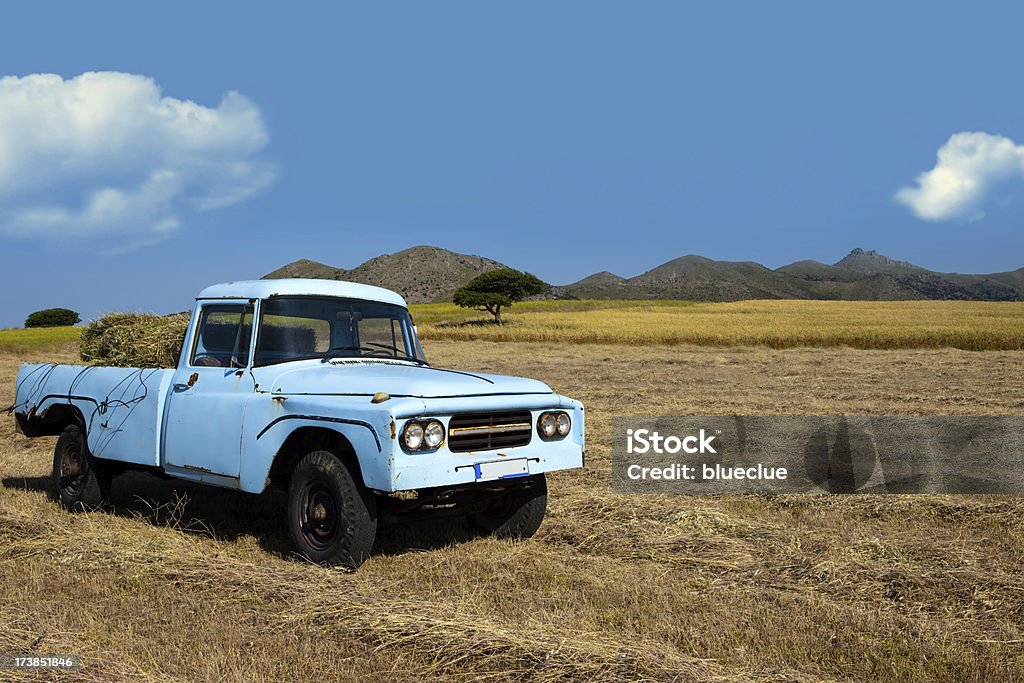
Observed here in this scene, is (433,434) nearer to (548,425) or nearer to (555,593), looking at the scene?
(548,425)

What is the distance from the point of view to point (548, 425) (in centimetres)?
607

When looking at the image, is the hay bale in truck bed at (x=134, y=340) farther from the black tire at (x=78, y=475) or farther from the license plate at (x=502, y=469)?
the license plate at (x=502, y=469)

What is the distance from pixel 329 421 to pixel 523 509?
71.8 inches

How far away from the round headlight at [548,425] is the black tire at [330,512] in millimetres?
1270

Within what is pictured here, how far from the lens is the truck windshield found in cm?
652

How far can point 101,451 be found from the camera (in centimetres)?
753

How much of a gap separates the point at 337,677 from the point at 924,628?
128 inches

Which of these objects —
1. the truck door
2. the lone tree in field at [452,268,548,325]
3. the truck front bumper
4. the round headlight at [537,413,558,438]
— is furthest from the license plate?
the lone tree in field at [452,268,548,325]

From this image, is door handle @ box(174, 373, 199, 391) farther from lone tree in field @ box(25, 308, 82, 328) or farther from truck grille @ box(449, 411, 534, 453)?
lone tree in field @ box(25, 308, 82, 328)

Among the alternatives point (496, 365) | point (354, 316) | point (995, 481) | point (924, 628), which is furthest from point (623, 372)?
point (924, 628)

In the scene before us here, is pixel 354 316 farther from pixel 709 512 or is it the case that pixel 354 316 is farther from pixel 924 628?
pixel 924 628

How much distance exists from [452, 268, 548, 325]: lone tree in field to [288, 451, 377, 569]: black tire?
6594cm

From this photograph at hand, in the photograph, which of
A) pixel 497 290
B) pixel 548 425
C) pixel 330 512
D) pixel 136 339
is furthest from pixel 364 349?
pixel 497 290

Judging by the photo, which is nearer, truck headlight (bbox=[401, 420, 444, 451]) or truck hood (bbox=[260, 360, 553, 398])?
truck headlight (bbox=[401, 420, 444, 451])
